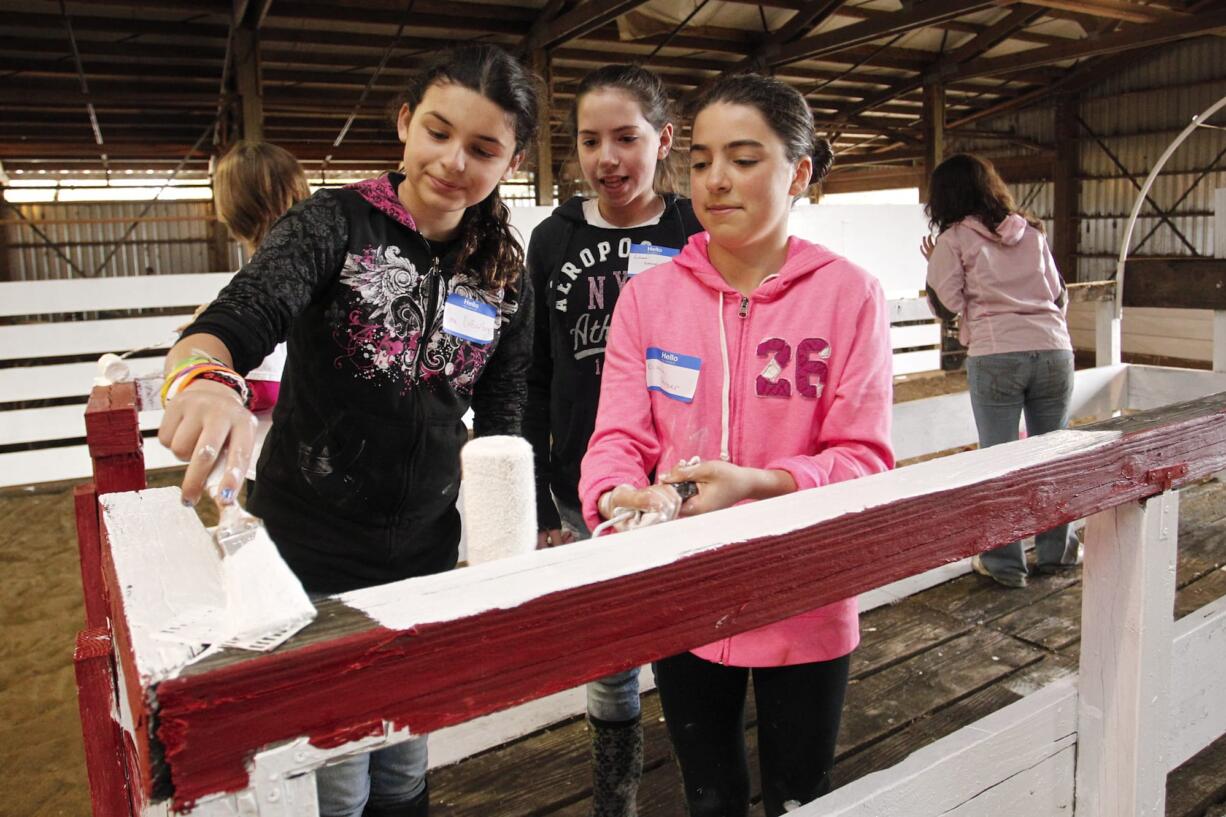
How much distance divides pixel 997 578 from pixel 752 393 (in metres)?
2.24

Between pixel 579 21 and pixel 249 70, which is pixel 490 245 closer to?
pixel 579 21

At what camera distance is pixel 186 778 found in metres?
0.51

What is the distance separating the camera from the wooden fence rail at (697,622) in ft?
1.72

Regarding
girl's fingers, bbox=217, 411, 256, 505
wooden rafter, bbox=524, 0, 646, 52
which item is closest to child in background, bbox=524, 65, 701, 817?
girl's fingers, bbox=217, 411, 256, 505

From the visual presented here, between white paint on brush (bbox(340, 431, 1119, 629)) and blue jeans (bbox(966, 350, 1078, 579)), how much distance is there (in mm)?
2085

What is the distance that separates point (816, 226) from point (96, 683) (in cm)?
719

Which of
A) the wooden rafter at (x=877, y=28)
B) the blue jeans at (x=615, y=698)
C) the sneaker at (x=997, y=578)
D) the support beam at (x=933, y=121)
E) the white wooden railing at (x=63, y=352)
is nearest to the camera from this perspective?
the blue jeans at (x=615, y=698)

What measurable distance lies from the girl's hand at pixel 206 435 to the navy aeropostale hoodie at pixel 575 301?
101 centimetres

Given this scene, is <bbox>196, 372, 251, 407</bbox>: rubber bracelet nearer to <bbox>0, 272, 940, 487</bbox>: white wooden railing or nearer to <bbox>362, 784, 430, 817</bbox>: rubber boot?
<bbox>362, 784, 430, 817</bbox>: rubber boot

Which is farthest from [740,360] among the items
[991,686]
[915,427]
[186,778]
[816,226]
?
[816,226]

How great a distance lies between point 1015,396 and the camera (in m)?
3.02

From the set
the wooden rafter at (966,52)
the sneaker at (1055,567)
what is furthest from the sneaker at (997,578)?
the wooden rafter at (966,52)

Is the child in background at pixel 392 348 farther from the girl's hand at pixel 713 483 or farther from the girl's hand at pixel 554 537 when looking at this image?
the girl's hand at pixel 713 483

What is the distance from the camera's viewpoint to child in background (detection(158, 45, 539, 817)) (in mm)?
1306
